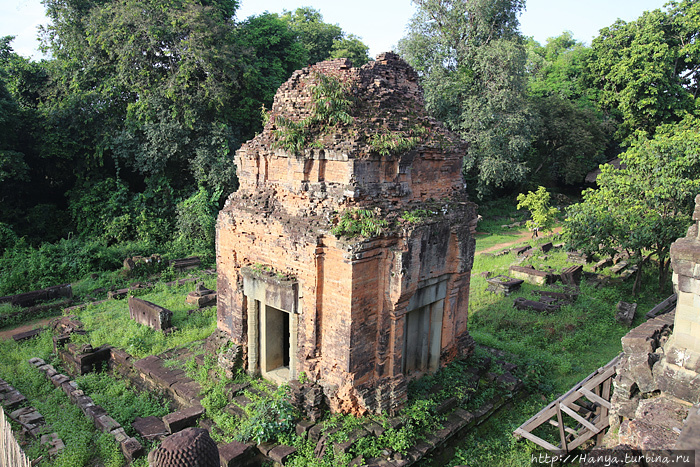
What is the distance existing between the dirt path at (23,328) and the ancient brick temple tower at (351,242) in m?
7.37

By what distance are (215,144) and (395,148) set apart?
14640mm

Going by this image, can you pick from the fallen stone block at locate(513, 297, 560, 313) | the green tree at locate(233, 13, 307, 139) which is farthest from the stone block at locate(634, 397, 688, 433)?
the green tree at locate(233, 13, 307, 139)

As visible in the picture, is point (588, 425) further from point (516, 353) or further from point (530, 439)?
point (516, 353)

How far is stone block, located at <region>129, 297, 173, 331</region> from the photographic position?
11922mm

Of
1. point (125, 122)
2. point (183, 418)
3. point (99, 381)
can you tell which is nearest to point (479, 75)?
point (125, 122)

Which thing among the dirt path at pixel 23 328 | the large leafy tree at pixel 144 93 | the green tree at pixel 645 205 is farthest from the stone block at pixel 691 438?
the large leafy tree at pixel 144 93

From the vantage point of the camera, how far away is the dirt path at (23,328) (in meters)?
12.5

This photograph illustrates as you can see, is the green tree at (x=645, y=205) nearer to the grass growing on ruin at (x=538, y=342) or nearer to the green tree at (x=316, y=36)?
the grass growing on ruin at (x=538, y=342)

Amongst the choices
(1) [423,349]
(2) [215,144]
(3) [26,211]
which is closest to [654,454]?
(1) [423,349]

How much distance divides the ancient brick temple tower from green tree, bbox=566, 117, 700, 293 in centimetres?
724

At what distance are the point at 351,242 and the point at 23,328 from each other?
11.2m

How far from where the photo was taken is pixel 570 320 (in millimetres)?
12945

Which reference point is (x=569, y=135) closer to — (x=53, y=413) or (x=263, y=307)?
(x=263, y=307)

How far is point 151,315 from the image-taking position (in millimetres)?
12180
